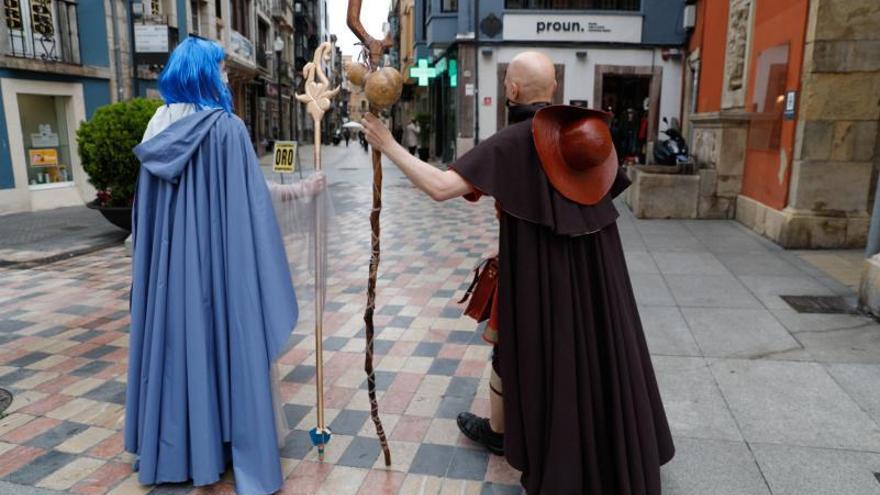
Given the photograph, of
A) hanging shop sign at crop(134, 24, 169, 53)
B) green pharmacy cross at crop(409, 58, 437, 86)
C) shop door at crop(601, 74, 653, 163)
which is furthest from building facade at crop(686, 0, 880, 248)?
green pharmacy cross at crop(409, 58, 437, 86)

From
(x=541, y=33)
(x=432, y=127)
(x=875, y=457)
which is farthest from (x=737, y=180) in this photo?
(x=432, y=127)

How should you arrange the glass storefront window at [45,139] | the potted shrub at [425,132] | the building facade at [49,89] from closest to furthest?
the building facade at [49,89] → the glass storefront window at [45,139] → the potted shrub at [425,132]

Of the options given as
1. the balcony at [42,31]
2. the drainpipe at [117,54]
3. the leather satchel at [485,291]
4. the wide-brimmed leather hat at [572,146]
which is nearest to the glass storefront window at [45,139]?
the balcony at [42,31]

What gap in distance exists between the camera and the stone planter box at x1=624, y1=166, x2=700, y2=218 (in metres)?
9.20

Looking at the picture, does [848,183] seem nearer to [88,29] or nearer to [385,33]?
[385,33]

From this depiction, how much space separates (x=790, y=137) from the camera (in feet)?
23.9

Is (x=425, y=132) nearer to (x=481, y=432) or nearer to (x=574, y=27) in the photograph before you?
(x=574, y=27)

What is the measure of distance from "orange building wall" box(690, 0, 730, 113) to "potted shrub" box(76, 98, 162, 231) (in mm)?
8852

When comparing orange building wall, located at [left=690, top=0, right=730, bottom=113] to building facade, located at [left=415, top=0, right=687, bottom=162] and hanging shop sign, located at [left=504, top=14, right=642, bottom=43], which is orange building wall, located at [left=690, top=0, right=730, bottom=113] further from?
hanging shop sign, located at [left=504, top=14, right=642, bottom=43]

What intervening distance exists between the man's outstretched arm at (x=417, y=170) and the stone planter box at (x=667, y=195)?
24.8 feet

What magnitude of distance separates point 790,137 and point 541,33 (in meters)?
12.2

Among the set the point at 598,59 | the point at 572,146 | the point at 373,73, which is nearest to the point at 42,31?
the point at 373,73

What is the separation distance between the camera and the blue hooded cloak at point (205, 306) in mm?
2562

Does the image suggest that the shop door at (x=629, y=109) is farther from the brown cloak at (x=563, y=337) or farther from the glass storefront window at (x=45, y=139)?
the brown cloak at (x=563, y=337)
